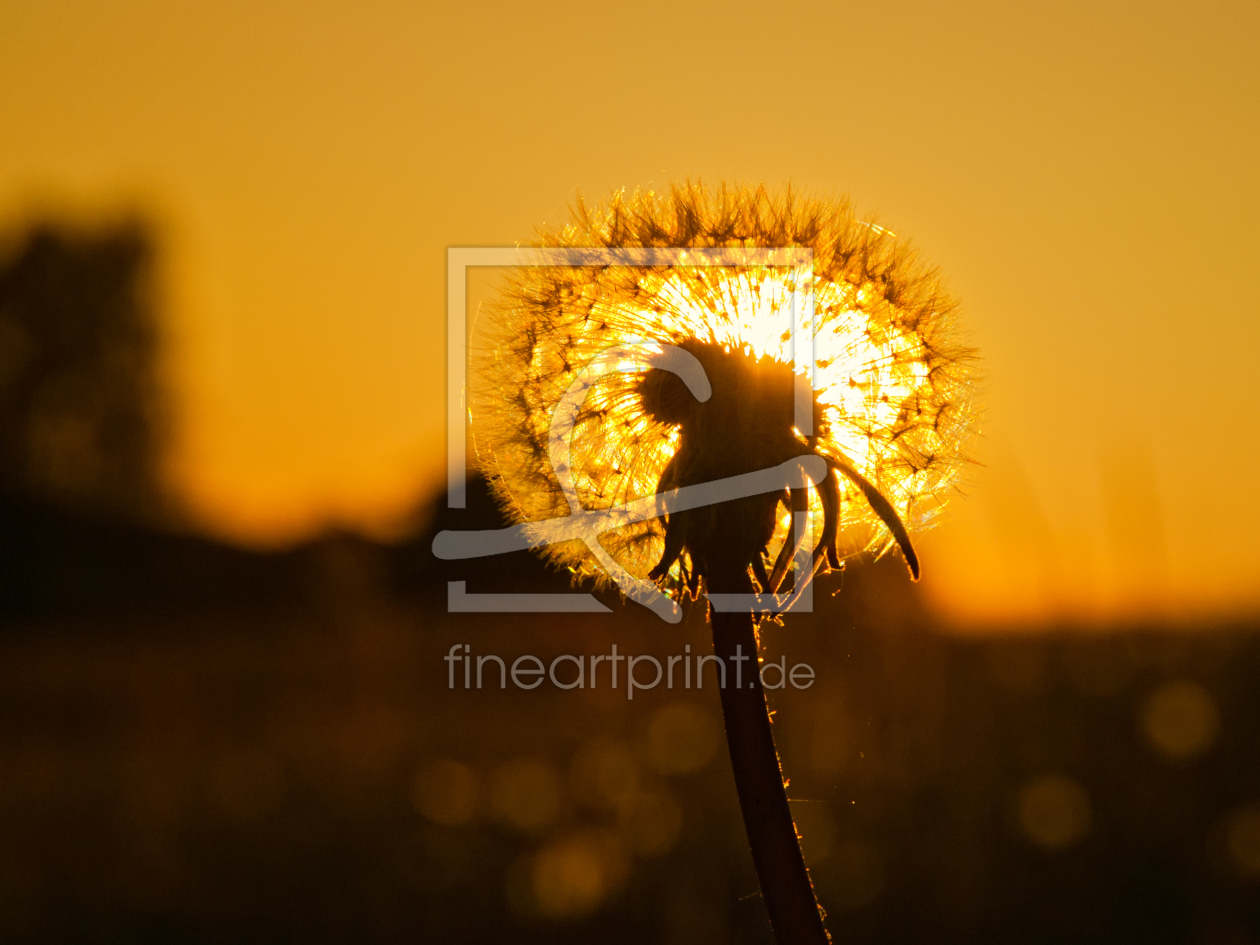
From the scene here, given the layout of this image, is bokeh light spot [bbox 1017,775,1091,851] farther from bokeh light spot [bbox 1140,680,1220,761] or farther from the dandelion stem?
the dandelion stem

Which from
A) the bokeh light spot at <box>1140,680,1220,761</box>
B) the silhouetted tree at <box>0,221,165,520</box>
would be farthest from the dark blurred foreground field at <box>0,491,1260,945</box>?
the silhouetted tree at <box>0,221,165,520</box>

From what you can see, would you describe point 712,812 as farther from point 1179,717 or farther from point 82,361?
point 82,361

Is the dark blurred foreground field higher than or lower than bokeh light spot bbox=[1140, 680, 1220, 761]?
lower

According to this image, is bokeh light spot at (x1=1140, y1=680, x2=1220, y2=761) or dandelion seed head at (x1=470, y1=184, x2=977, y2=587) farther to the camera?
bokeh light spot at (x1=1140, y1=680, x2=1220, y2=761)

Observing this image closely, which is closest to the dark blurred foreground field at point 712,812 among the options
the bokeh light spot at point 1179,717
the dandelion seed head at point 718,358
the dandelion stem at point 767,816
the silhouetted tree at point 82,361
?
the bokeh light spot at point 1179,717

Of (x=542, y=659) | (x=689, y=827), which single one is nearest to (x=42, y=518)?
(x=542, y=659)

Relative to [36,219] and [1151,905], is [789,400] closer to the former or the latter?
[1151,905]
